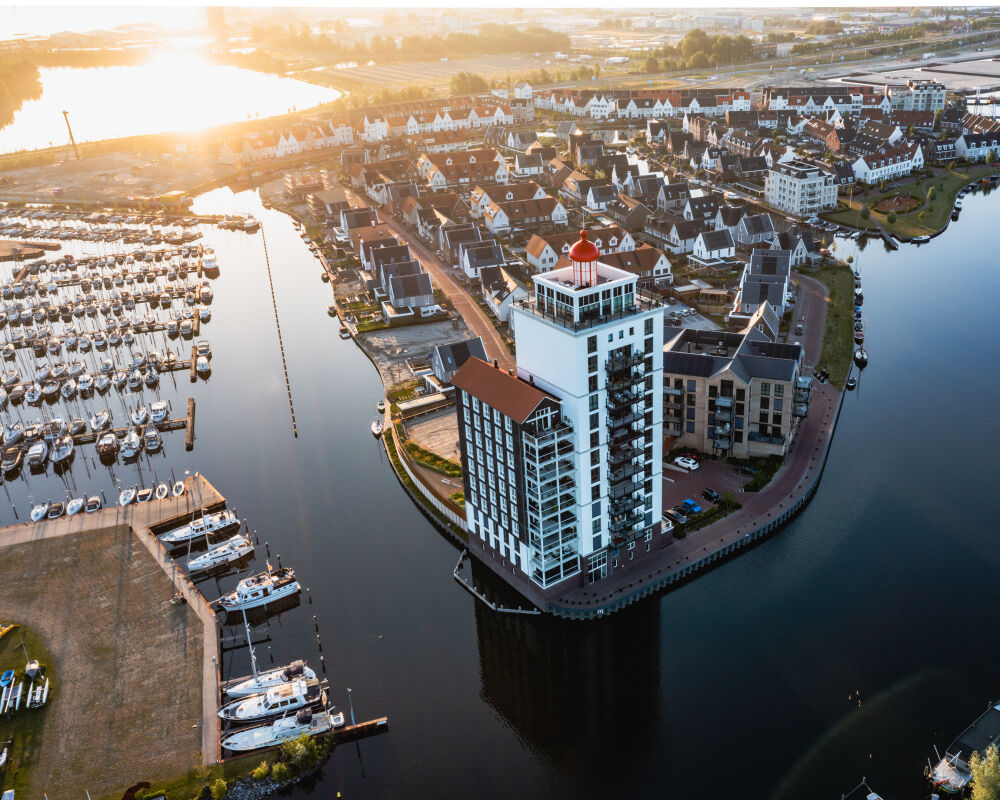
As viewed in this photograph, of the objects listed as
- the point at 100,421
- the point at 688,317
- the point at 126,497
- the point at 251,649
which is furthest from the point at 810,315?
the point at 100,421

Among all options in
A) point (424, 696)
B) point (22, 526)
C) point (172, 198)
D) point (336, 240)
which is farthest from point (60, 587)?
point (172, 198)

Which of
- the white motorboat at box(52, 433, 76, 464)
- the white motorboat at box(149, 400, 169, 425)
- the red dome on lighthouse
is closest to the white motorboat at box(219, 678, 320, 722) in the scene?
the red dome on lighthouse

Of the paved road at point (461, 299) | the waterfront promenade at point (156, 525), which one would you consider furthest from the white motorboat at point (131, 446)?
the paved road at point (461, 299)

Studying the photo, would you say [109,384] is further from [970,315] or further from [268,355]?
[970,315]

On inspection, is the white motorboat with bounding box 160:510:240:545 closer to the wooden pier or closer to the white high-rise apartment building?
the wooden pier

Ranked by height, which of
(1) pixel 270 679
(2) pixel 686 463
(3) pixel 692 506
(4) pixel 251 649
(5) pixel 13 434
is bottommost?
(4) pixel 251 649

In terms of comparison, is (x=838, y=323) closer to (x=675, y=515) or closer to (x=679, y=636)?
(x=675, y=515)
